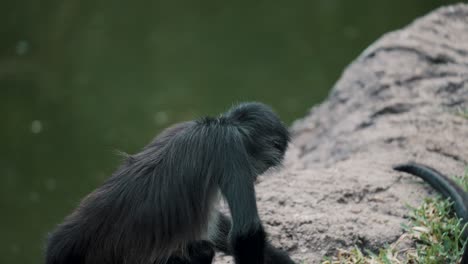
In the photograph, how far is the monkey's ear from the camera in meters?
4.41

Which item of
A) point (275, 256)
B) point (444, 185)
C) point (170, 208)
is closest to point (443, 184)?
point (444, 185)

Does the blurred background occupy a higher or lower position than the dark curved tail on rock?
higher

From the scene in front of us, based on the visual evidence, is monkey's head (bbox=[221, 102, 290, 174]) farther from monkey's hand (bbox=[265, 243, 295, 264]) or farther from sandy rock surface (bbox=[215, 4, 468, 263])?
sandy rock surface (bbox=[215, 4, 468, 263])

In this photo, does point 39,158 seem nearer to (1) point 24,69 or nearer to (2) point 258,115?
(1) point 24,69

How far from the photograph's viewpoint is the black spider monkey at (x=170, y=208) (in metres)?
3.91

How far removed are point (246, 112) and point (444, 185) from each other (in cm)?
170

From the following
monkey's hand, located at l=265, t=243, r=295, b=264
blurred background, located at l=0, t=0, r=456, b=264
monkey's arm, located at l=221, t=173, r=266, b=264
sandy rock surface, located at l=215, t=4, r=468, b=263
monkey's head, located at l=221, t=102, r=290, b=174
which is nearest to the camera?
monkey's arm, located at l=221, t=173, r=266, b=264

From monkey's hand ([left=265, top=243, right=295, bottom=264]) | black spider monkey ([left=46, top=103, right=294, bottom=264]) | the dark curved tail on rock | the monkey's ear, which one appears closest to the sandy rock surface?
the dark curved tail on rock

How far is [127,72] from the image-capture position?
45.9ft

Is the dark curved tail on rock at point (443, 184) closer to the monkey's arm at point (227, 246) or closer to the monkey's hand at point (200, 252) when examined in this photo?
the monkey's arm at point (227, 246)

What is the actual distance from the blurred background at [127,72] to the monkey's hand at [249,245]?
248 inches

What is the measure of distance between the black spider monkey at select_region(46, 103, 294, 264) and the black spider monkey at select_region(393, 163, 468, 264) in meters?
1.63

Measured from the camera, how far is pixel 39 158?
11.4 metres

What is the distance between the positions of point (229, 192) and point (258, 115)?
2.42 ft
